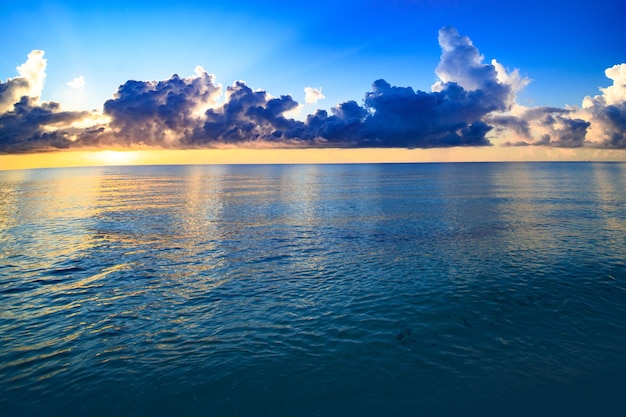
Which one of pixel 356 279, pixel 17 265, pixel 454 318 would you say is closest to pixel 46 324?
pixel 17 265

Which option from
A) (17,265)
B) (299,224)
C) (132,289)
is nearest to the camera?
(132,289)

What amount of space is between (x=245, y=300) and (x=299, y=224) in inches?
1544

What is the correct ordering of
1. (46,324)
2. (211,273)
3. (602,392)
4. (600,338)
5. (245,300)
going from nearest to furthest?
(602,392) → (600,338) → (46,324) → (245,300) → (211,273)

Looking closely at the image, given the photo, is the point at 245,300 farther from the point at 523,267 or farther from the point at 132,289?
the point at 523,267

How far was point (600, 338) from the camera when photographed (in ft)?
85.1

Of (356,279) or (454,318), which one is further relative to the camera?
(356,279)

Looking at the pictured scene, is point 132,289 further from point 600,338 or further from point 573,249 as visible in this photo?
point 573,249

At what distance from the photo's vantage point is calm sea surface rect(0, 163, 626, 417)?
65.2ft

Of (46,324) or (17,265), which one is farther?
(17,265)

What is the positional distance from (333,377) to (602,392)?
1426 cm

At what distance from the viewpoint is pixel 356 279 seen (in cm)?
3875

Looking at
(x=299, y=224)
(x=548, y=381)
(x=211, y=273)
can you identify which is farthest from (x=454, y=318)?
(x=299, y=224)

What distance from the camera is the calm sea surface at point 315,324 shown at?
1988 centimetres

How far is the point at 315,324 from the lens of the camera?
28.1 metres
